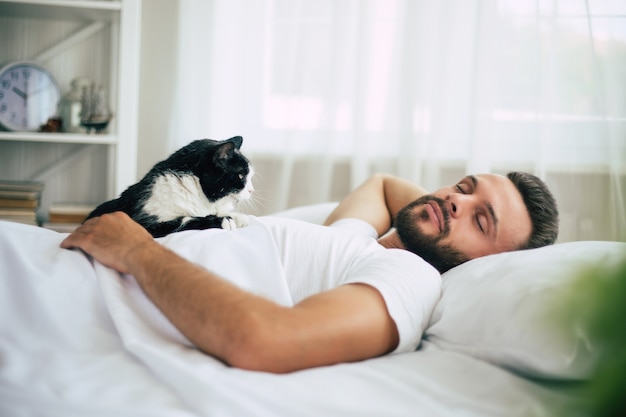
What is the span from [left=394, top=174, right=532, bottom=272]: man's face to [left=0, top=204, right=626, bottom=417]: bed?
21 cm

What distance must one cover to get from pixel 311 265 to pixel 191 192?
53 cm

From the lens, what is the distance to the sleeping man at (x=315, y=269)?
0.83 m

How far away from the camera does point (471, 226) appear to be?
4.41 feet

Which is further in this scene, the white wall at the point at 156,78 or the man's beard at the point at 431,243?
the white wall at the point at 156,78

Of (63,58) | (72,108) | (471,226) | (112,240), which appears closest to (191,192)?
(112,240)

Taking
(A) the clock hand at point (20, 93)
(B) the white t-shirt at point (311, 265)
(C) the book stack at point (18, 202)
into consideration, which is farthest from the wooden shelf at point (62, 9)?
(B) the white t-shirt at point (311, 265)

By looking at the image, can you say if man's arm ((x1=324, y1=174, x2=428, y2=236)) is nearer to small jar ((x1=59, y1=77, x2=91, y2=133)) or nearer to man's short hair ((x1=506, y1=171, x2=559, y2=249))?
man's short hair ((x1=506, y1=171, x2=559, y2=249))

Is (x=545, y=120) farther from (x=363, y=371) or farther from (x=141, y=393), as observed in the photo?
(x=141, y=393)

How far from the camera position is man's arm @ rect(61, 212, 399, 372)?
2.66 feet

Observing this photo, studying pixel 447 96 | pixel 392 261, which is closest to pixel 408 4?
pixel 447 96

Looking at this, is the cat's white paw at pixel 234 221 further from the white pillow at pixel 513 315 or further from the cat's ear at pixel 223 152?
the white pillow at pixel 513 315

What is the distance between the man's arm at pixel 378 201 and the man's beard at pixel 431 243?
301mm

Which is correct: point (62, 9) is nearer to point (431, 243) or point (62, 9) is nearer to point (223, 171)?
point (223, 171)

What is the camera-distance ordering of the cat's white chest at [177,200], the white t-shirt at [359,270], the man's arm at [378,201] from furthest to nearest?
1. the man's arm at [378,201]
2. the cat's white chest at [177,200]
3. the white t-shirt at [359,270]
